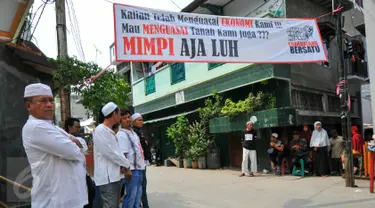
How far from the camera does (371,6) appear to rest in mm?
8242

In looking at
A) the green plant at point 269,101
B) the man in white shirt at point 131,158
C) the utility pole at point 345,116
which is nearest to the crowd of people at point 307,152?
the green plant at point 269,101

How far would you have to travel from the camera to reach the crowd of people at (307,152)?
9.66 meters

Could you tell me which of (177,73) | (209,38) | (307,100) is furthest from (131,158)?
(177,73)

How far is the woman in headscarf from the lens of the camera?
9625 millimetres

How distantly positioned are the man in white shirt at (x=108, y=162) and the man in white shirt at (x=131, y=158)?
2.09 ft

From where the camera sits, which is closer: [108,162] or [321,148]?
[108,162]

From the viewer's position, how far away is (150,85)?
18.6 m

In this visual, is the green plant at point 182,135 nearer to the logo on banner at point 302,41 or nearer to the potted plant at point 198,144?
the potted plant at point 198,144

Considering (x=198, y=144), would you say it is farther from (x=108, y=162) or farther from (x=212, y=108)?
(x=108, y=162)

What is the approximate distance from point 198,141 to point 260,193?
5817 millimetres

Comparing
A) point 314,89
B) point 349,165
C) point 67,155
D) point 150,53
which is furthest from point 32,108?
point 314,89

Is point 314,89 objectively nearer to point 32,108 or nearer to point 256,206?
point 256,206

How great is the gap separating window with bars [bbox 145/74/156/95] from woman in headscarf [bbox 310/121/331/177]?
33.4 feet

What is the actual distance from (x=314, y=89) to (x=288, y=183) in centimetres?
437
